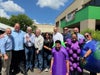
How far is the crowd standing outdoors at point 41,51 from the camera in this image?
9328 mm

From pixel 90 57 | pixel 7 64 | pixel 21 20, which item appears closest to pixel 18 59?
pixel 7 64

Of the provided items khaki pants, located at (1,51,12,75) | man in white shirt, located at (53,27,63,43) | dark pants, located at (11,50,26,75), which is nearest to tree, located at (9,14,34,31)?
man in white shirt, located at (53,27,63,43)

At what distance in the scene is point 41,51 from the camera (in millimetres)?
15078

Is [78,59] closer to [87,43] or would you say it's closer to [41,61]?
[87,43]

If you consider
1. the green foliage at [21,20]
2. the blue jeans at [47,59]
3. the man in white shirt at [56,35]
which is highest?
the green foliage at [21,20]

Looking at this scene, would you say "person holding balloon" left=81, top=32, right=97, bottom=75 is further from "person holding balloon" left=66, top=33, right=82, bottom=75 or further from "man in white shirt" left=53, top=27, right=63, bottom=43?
"man in white shirt" left=53, top=27, right=63, bottom=43

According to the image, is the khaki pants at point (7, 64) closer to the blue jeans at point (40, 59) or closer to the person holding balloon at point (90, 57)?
the person holding balloon at point (90, 57)

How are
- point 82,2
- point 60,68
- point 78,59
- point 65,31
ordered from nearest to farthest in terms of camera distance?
point 60,68, point 78,59, point 65,31, point 82,2

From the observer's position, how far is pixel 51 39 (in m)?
14.7

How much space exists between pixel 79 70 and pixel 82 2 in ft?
139

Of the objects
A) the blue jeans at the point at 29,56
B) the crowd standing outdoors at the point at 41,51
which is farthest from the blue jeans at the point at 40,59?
the blue jeans at the point at 29,56

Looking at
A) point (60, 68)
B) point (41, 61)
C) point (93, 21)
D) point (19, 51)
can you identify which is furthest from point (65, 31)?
point (93, 21)

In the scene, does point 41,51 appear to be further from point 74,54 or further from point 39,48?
point 74,54

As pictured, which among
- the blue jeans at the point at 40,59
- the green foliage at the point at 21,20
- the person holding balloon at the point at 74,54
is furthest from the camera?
the green foliage at the point at 21,20
